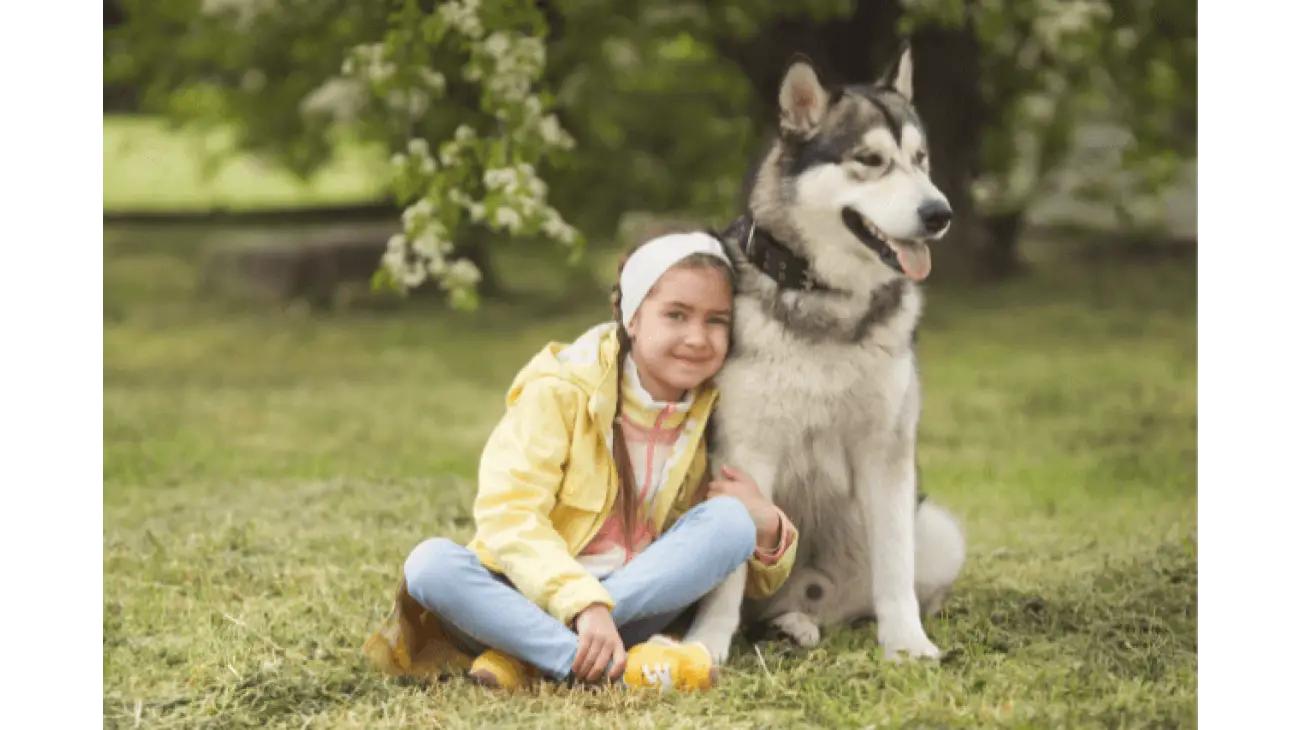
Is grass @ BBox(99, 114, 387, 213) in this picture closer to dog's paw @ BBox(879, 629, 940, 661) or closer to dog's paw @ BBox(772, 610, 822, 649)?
dog's paw @ BBox(772, 610, 822, 649)

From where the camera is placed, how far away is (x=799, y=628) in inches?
140

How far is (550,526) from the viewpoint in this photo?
3215mm

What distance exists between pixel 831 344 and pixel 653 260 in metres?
0.49

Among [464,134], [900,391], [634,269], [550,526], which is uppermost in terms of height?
[464,134]

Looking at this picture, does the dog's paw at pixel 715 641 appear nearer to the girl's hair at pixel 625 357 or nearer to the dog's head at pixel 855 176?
the girl's hair at pixel 625 357

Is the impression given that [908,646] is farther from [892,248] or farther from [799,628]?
[892,248]

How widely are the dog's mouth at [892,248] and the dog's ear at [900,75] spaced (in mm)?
407

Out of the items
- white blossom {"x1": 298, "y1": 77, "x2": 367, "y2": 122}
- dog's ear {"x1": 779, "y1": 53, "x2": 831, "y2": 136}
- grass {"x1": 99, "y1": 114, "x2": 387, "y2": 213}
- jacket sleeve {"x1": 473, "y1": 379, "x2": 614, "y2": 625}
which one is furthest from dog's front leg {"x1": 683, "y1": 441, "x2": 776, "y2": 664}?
grass {"x1": 99, "y1": 114, "x2": 387, "y2": 213}

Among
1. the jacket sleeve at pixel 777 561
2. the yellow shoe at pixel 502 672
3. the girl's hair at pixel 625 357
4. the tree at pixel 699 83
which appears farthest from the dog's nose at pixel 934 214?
the tree at pixel 699 83

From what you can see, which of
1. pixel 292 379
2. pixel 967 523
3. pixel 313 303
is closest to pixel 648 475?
pixel 967 523

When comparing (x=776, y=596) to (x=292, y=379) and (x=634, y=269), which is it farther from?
(x=292, y=379)

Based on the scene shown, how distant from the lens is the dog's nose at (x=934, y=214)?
316 cm

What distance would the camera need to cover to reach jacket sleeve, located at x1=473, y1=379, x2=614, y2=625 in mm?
3111

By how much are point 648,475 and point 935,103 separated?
6.89 meters
